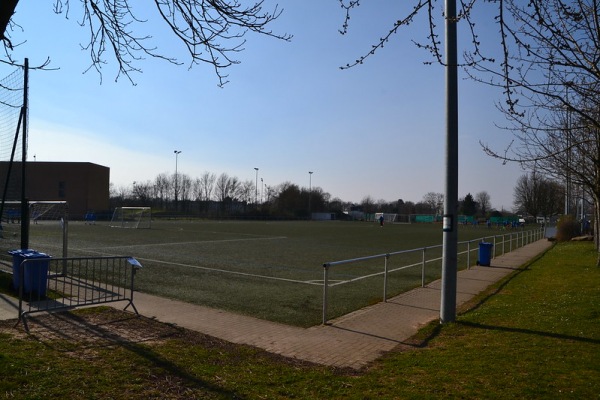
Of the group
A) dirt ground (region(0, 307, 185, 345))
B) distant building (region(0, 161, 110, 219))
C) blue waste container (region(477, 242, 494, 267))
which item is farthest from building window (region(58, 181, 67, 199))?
dirt ground (region(0, 307, 185, 345))

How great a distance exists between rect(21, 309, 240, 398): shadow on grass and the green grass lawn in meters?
0.01

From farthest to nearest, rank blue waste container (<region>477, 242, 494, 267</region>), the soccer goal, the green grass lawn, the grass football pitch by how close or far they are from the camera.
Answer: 1. the soccer goal
2. blue waste container (<region>477, 242, 494, 267</region>)
3. the grass football pitch
4. the green grass lawn

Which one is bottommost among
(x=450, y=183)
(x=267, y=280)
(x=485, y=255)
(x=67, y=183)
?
(x=267, y=280)

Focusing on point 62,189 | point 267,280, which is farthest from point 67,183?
point 267,280

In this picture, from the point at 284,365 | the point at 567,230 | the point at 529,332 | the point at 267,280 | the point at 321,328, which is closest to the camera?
the point at 284,365

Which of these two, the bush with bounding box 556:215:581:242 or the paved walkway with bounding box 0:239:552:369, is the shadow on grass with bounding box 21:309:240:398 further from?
the bush with bounding box 556:215:581:242

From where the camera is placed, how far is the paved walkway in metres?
6.50

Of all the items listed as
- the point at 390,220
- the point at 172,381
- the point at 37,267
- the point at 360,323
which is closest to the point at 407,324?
the point at 360,323

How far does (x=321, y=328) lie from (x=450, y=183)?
3.23 m

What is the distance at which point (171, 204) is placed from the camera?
397 ft

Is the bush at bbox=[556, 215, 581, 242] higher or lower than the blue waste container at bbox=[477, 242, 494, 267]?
higher

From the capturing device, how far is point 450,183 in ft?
27.1

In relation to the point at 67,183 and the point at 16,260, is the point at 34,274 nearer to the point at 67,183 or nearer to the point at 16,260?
the point at 16,260

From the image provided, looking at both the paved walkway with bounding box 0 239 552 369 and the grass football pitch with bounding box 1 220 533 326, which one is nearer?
the paved walkway with bounding box 0 239 552 369
